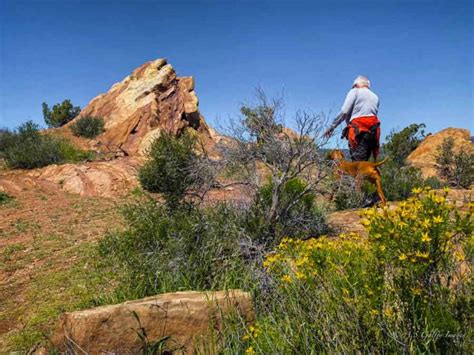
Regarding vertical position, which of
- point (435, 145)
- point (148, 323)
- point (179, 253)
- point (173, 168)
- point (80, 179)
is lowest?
point (148, 323)

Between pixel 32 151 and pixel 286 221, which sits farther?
pixel 32 151

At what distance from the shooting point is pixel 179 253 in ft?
12.9

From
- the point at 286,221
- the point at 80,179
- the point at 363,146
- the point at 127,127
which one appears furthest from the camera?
the point at 127,127

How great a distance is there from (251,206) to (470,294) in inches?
118

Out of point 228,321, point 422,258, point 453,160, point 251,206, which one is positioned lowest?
point 228,321

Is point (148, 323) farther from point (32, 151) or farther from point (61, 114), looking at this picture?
point (61, 114)

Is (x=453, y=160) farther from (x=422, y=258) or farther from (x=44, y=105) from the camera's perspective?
(x=44, y=105)

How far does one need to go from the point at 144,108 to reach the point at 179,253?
1515 centimetres

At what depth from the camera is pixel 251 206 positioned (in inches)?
188

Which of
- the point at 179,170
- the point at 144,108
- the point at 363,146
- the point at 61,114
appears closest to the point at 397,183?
the point at 363,146

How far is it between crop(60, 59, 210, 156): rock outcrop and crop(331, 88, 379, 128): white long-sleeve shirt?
10842 mm

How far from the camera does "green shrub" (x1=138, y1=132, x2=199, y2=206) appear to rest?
5.46 metres

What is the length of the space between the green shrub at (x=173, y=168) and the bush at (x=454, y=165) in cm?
929

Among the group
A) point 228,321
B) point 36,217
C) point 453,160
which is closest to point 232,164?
point 228,321
